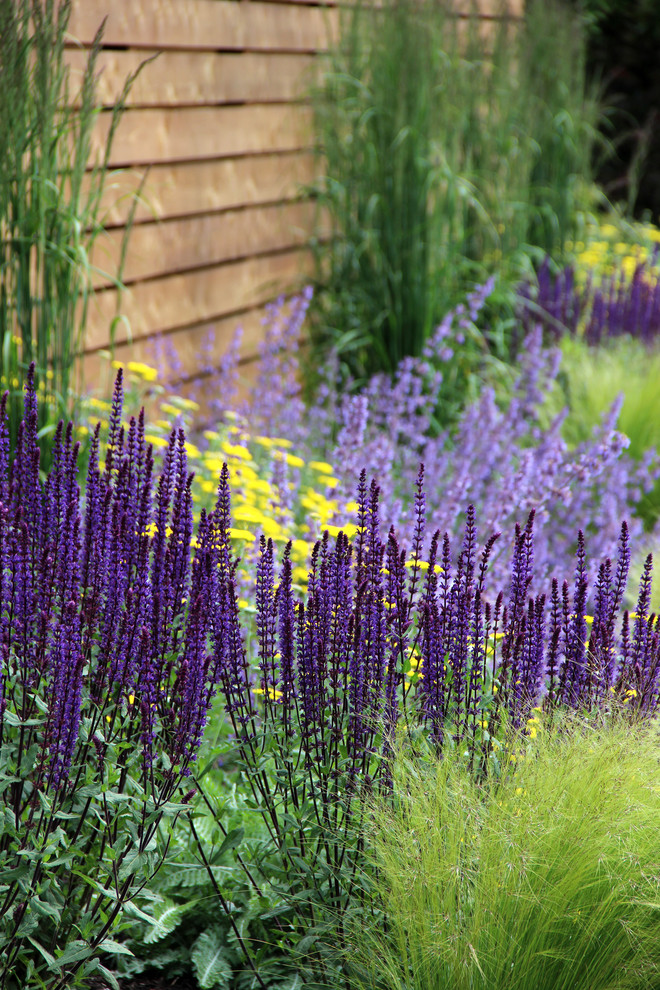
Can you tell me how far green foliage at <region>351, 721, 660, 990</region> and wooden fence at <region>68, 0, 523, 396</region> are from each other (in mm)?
2649

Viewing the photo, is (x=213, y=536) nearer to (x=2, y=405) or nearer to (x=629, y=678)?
(x=2, y=405)

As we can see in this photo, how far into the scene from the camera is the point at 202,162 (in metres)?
5.09

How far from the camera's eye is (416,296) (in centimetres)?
554

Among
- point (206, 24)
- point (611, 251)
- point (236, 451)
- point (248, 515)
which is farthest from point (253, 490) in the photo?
point (611, 251)

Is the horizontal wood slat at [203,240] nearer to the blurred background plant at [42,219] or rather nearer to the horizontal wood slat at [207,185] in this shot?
the horizontal wood slat at [207,185]

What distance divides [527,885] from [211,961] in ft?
2.20

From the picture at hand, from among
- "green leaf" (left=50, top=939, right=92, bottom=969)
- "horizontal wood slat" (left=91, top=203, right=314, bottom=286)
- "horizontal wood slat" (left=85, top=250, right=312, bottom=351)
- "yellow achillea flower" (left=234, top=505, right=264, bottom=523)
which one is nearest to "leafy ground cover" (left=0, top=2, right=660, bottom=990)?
"green leaf" (left=50, top=939, right=92, bottom=969)

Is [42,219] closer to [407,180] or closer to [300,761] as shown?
[300,761]

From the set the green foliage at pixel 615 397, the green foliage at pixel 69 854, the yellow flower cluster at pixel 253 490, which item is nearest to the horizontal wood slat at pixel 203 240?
the yellow flower cluster at pixel 253 490

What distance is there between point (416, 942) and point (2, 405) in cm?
119

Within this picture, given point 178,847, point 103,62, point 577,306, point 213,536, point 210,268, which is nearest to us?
point 213,536

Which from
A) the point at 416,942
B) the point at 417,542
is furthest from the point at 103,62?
the point at 416,942

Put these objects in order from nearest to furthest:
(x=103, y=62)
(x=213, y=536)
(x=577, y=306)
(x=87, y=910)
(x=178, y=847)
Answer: (x=87, y=910), (x=213, y=536), (x=178, y=847), (x=103, y=62), (x=577, y=306)

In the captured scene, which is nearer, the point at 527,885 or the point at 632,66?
the point at 527,885
